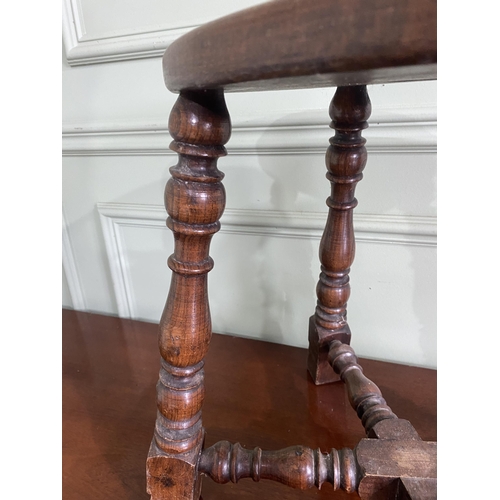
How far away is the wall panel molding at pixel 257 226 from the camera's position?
22.6 inches

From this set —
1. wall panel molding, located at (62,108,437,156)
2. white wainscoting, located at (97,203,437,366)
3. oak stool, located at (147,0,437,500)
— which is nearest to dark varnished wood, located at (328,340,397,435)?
oak stool, located at (147,0,437,500)

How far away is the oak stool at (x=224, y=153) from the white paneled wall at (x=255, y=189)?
0.15 m

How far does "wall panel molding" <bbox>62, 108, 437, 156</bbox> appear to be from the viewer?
0.53 meters

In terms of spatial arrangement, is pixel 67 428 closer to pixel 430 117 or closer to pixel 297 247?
pixel 297 247

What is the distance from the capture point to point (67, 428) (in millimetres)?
484

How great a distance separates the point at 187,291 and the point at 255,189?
35cm

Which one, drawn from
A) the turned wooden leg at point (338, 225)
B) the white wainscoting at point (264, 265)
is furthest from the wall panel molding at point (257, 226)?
the turned wooden leg at point (338, 225)

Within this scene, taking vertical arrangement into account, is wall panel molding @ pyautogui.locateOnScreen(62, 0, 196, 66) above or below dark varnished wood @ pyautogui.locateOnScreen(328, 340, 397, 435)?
above

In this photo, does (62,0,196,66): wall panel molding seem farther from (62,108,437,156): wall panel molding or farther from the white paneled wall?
(62,108,437,156): wall panel molding

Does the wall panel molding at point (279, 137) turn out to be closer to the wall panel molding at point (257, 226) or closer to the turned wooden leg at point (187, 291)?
the wall panel molding at point (257, 226)

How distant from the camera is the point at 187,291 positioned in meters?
0.31
